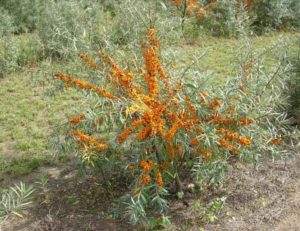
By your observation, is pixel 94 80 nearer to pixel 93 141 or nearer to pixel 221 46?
pixel 93 141

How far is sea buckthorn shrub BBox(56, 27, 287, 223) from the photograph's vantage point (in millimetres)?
3428

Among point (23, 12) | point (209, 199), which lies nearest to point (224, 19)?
point (23, 12)

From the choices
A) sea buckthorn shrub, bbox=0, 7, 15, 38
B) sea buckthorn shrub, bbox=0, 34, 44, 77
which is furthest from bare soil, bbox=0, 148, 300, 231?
sea buckthorn shrub, bbox=0, 7, 15, 38

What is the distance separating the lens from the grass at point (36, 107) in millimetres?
4746

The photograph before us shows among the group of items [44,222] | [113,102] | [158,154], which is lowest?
[44,222]

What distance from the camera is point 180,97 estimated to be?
3516mm

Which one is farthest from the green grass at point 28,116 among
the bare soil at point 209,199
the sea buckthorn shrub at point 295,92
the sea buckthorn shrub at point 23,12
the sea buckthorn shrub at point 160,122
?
the sea buckthorn shrub at point 23,12

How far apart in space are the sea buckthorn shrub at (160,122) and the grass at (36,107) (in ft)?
1.25

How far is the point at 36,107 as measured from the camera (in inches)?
259

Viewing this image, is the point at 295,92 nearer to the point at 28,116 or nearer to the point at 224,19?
the point at 28,116

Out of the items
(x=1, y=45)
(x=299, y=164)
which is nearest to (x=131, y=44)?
(x=299, y=164)

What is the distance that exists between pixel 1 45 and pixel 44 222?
15.8ft

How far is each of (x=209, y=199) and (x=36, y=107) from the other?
11.0 feet

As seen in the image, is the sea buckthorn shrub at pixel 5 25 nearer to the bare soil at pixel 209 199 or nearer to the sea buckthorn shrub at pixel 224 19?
the sea buckthorn shrub at pixel 224 19
